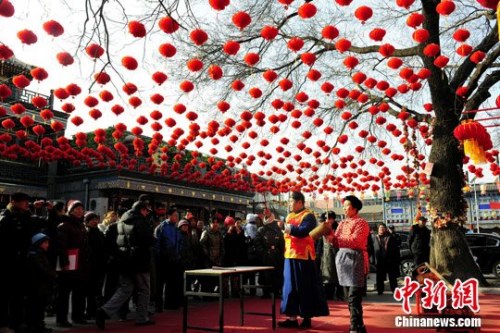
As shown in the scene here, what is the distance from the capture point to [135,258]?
20.8ft

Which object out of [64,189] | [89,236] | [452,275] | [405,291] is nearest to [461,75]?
[452,275]

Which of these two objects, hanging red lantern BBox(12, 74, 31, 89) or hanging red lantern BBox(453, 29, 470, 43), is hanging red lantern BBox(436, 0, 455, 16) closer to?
hanging red lantern BBox(453, 29, 470, 43)

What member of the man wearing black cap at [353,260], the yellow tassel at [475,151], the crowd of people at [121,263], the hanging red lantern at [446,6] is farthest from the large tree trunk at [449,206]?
the man wearing black cap at [353,260]

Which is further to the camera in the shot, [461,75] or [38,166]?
[38,166]

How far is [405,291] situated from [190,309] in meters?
4.04

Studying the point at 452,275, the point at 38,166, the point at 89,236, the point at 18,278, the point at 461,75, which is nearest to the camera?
the point at 18,278

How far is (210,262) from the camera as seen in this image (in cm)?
956

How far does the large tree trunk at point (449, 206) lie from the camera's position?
34.0ft

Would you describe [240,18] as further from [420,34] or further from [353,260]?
[353,260]

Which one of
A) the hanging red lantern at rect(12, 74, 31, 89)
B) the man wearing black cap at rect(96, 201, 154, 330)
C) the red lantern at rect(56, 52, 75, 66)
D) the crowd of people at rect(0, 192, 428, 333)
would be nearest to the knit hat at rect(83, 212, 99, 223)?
the crowd of people at rect(0, 192, 428, 333)

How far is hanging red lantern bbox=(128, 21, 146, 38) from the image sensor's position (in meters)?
6.38

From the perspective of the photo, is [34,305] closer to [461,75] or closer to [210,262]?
[210,262]

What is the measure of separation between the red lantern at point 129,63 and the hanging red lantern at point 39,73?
2284 millimetres

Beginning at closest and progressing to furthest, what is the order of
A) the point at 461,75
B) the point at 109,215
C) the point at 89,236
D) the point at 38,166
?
the point at 89,236
the point at 109,215
the point at 461,75
the point at 38,166
